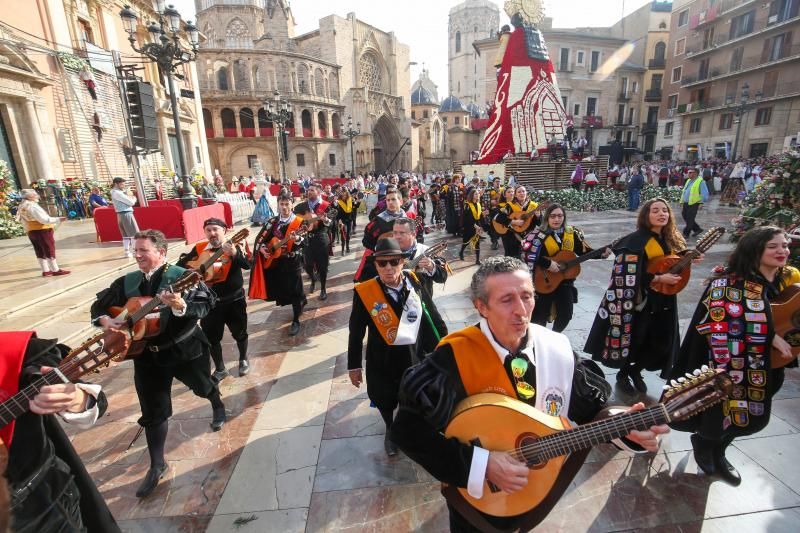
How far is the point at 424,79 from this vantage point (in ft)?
254

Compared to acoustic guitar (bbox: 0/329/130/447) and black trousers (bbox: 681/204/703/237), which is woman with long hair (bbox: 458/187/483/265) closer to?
black trousers (bbox: 681/204/703/237)

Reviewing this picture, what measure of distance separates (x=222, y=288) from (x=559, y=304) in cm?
402

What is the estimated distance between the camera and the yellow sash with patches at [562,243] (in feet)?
14.9

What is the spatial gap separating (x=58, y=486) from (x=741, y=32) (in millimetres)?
47596

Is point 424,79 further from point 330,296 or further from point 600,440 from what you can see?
point 600,440

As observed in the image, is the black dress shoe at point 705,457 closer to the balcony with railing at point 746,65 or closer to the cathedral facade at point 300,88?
the cathedral facade at point 300,88

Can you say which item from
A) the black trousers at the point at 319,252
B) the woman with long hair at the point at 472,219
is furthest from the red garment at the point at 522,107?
the black trousers at the point at 319,252

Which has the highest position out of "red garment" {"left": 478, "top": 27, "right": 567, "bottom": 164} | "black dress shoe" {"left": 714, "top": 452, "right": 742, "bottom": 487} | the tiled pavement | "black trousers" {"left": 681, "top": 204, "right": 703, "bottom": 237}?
"red garment" {"left": 478, "top": 27, "right": 567, "bottom": 164}

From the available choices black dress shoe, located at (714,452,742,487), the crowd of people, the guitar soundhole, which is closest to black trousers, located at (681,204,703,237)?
the crowd of people

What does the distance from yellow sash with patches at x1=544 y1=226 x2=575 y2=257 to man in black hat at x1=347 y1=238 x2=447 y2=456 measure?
83.2 inches

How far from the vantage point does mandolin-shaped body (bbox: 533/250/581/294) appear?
14.7ft

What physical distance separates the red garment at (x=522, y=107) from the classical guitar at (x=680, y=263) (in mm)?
17644

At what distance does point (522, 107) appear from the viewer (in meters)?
19.6

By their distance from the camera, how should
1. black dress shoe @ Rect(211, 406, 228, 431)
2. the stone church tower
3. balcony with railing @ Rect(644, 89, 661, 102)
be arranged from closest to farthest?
1. black dress shoe @ Rect(211, 406, 228, 431)
2. balcony with railing @ Rect(644, 89, 661, 102)
3. the stone church tower
